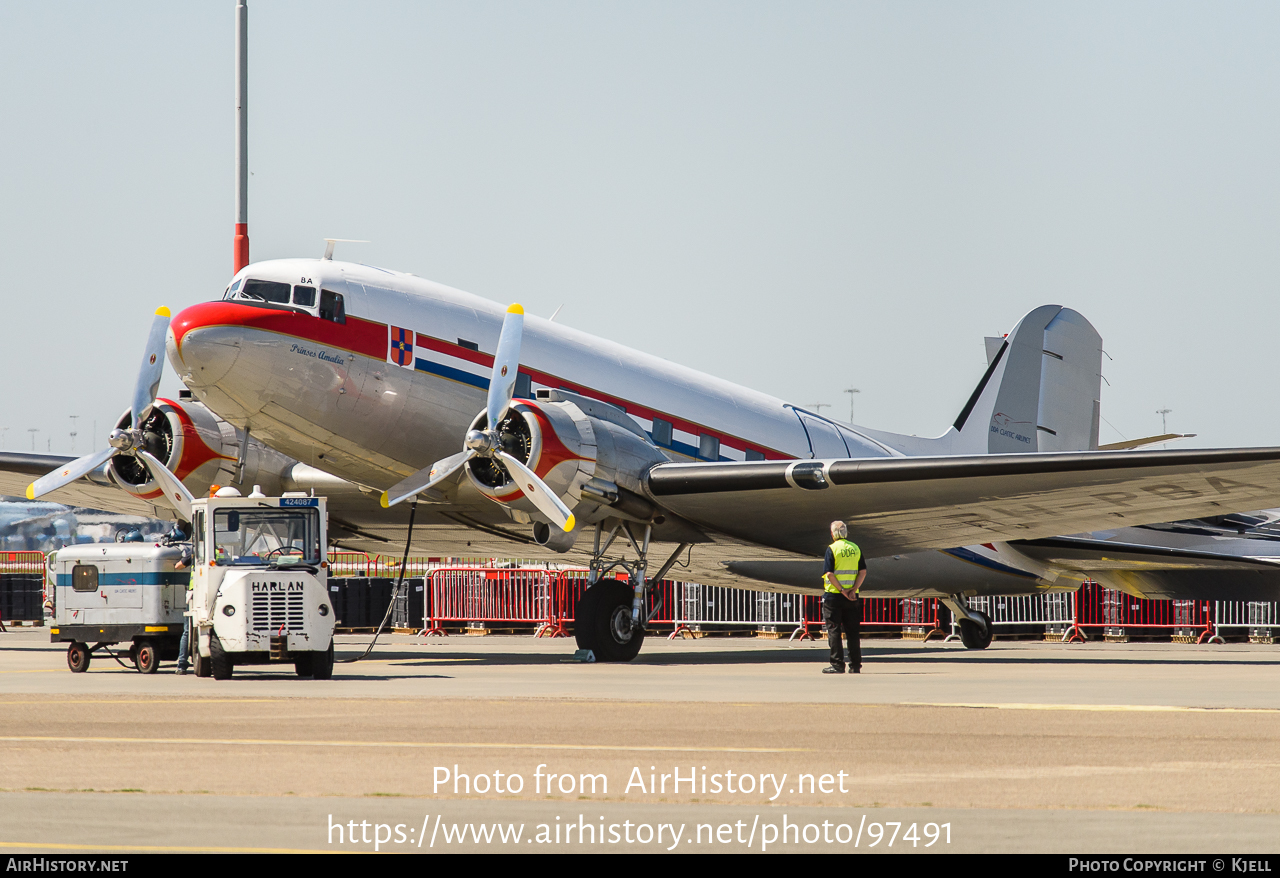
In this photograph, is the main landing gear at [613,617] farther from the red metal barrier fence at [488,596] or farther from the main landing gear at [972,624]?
the red metal barrier fence at [488,596]

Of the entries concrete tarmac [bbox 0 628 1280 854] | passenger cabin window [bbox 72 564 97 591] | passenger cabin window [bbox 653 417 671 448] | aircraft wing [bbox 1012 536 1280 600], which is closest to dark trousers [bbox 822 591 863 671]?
concrete tarmac [bbox 0 628 1280 854]

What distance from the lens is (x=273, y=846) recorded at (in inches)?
200

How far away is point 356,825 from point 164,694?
827 cm

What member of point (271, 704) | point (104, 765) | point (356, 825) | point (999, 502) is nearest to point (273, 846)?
point (356, 825)

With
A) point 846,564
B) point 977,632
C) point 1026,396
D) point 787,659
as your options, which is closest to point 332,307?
point 846,564

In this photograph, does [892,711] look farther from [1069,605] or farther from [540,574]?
[540,574]

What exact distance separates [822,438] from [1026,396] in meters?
5.79

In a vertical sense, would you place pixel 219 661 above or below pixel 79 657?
above

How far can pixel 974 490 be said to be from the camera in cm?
1953

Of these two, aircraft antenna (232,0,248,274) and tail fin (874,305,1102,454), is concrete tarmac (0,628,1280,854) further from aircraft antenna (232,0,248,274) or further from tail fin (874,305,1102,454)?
aircraft antenna (232,0,248,274)

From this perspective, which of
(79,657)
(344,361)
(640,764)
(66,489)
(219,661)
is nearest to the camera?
(640,764)

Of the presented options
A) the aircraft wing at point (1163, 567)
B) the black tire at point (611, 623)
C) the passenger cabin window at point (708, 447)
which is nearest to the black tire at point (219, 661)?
the black tire at point (611, 623)

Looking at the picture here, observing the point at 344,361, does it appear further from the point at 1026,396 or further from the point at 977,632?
the point at 1026,396

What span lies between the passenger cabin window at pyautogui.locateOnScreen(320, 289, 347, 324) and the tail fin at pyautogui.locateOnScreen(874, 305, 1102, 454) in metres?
12.6
